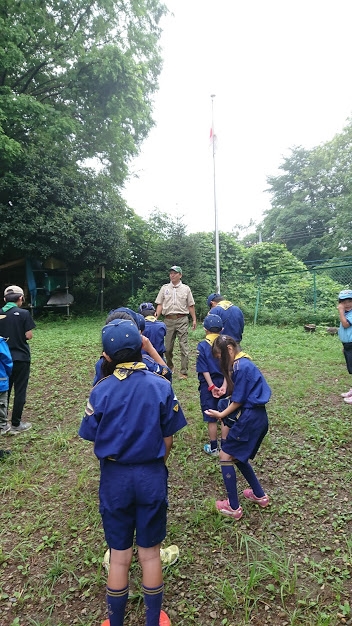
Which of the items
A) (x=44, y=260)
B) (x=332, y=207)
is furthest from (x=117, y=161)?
(x=332, y=207)

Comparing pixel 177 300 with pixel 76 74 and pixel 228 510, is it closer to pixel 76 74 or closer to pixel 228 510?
pixel 228 510

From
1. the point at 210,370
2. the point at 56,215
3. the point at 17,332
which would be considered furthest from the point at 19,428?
the point at 56,215

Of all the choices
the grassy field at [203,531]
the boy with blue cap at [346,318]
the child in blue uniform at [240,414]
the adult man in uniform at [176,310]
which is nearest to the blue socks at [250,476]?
the child in blue uniform at [240,414]

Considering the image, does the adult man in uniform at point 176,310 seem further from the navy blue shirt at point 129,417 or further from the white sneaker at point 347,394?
the navy blue shirt at point 129,417

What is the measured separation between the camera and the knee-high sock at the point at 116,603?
172 cm

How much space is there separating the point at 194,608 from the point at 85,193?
1240 cm

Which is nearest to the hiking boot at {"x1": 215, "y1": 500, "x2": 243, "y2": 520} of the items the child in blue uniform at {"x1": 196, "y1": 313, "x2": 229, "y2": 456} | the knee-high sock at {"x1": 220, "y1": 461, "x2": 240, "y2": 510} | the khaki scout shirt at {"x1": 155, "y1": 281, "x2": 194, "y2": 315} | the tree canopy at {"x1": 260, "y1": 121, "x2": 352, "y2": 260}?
the knee-high sock at {"x1": 220, "y1": 461, "x2": 240, "y2": 510}

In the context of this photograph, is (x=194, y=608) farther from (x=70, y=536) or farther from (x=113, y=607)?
(x=70, y=536)

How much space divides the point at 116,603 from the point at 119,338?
1.21 metres

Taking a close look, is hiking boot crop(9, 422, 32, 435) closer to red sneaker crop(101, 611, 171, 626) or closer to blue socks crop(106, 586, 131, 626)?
red sneaker crop(101, 611, 171, 626)

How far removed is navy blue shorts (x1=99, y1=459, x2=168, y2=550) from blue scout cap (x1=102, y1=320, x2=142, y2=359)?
53 centimetres

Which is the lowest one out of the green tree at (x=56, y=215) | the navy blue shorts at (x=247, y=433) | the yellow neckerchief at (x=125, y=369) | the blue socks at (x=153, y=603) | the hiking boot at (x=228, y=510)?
the hiking boot at (x=228, y=510)

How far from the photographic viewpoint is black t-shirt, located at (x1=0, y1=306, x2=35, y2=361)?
4.11m

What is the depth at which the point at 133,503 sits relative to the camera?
1.72 meters
